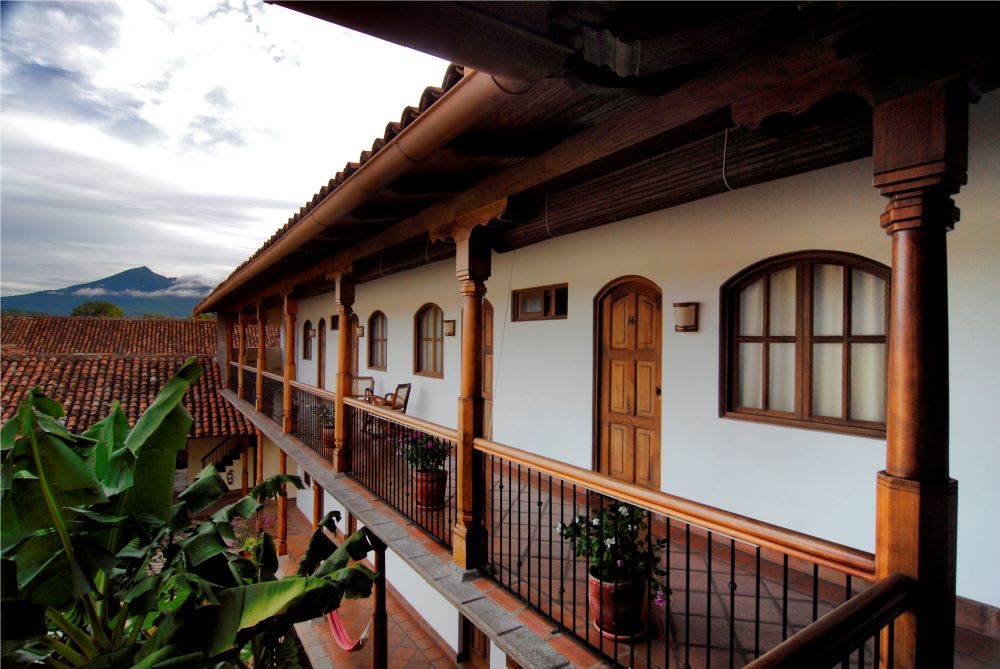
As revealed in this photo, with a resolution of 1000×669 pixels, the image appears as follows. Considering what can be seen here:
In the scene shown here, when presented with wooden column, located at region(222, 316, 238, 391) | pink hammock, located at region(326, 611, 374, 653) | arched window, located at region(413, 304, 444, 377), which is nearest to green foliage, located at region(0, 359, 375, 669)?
pink hammock, located at region(326, 611, 374, 653)

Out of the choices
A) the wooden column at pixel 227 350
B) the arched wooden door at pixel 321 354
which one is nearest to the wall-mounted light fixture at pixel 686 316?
the arched wooden door at pixel 321 354

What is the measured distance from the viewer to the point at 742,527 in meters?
2.16

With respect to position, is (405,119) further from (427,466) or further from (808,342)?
(427,466)

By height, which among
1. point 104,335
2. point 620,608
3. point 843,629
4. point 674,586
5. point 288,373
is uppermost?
point 104,335

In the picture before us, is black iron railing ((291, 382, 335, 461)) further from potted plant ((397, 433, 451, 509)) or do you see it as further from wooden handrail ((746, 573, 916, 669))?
wooden handrail ((746, 573, 916, 669))

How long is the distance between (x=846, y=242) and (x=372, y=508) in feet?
15.8

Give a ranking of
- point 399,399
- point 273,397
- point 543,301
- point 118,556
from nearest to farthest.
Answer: point 118,556 → point 543,301 → point 399,399 → point 273,397

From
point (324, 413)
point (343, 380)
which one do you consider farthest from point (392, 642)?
point (343, 380)

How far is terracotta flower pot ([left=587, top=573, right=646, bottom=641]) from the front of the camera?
117 inches

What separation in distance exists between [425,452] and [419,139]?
334 cm

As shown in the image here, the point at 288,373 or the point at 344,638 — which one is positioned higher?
the point at 288,373

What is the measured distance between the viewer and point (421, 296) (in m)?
9.26

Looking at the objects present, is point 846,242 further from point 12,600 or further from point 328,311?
point 328,311

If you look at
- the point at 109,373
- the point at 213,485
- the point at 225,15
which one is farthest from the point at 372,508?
the point at 109,373
